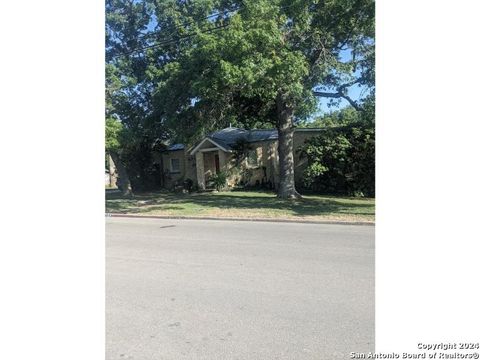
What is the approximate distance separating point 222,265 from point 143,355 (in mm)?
3294

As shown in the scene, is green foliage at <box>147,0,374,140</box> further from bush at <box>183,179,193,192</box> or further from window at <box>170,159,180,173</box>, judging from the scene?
window at <box>170,159,180,173</box>

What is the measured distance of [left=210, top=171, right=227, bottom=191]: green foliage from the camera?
25172 millimetres

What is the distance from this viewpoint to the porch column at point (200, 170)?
1053 inches

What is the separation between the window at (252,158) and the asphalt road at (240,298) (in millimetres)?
17104

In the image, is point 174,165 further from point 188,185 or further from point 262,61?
point 262,61

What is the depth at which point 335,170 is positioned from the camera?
20922 millimetres

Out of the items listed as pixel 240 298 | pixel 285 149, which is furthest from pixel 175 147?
pixel 240 298

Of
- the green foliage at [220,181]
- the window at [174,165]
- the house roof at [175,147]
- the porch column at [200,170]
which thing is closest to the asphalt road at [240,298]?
the green foliage at [220,181]

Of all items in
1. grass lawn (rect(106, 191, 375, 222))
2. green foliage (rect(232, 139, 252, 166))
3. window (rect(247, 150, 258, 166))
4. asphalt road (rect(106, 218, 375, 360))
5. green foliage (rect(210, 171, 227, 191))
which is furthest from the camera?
window (rect(247, 150, 258, 166))

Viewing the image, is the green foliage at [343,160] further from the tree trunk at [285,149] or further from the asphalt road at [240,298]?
the asphalt road at [240,298]

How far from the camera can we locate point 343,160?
67.1 feet

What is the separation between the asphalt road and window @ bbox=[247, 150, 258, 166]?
17.1 m

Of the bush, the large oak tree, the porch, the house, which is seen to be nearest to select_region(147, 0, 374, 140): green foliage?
the large oak tree
